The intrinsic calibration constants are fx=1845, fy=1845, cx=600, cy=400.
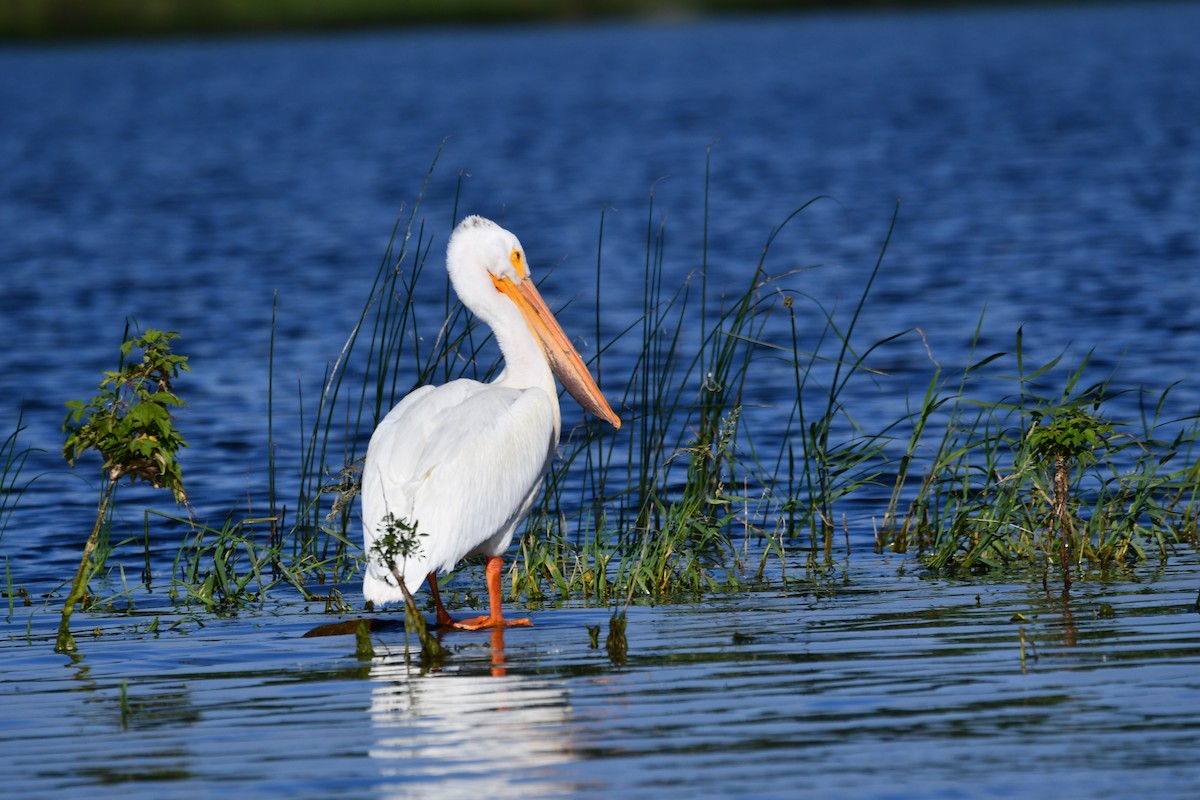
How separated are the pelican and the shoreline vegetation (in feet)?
175

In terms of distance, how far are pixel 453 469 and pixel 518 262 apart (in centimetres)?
133

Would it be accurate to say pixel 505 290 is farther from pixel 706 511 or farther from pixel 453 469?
pixel 706 511

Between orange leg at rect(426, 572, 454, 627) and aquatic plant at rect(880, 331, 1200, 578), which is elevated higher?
aquatic plant at rect(880, 331, 1200, 578)

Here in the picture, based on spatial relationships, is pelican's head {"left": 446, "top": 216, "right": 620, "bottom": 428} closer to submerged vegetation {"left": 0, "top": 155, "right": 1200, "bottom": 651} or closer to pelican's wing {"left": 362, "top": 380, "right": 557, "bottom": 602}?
submerged vegetation {"left": 0, "top": 155, "right": 1200, "bottom": 651}

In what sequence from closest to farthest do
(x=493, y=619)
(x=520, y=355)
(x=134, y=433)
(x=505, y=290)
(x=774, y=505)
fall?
(x=134, y=433) < (x=493, y=619) < (x=520, y=355) < (x=505, y=290) < (x=774, y=505)

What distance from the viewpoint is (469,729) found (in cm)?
491

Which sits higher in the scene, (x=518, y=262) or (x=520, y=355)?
(x=518, y=262)

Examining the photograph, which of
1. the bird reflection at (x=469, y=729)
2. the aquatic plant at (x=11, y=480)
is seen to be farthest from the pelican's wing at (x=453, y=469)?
the aquatic plant at (x=11, y=480)

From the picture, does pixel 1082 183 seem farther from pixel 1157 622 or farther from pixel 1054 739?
pixel 1054 739

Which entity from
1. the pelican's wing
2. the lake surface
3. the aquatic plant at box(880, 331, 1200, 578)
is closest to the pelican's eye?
the lake surface

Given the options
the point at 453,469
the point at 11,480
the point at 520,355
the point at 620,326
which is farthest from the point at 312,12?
the point at 453,469

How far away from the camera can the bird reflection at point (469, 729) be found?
438 cm

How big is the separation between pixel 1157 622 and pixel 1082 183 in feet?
59.6

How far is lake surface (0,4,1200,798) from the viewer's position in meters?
4.67
